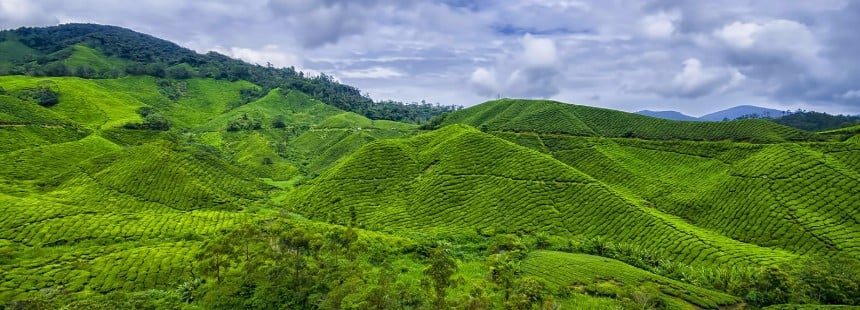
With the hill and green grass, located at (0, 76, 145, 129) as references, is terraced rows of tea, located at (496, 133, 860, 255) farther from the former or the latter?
green grass, located at (0, 76, 145, 129)

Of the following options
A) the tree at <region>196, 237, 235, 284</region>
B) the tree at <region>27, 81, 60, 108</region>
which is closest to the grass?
the tree at <region>196, 237, 235, 284</region>

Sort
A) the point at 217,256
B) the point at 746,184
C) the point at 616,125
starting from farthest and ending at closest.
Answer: the point at 616,125, the point at 746,184, the point at 217,256

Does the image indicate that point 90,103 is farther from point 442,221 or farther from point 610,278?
point 610,278

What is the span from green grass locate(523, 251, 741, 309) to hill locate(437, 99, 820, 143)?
76007 millimetres

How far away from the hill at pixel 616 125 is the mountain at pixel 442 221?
1.07m

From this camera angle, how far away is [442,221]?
7988cm

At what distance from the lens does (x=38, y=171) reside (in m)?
88.1

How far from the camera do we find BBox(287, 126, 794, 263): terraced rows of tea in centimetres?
6805

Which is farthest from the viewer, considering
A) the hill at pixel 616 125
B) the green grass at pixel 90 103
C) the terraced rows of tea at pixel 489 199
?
the green grass at pixel 90 103

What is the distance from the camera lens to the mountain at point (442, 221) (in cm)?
4488

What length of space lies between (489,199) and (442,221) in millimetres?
10052

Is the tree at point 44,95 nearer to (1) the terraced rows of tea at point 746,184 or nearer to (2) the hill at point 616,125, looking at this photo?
(2) the hill at point 616,125

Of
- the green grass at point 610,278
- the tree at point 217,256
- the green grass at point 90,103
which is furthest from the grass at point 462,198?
the tree at point 217,256

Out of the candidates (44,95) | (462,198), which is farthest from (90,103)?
(462,198)
